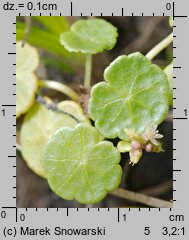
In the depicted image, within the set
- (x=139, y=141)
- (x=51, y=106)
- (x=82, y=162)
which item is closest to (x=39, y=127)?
(x=51, y=106)

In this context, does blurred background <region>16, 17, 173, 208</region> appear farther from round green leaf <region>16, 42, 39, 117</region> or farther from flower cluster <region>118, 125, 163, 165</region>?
flower cluster <region>118, 125, 163, 165</region>

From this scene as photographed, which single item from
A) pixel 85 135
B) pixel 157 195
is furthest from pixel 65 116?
pixel 157 195

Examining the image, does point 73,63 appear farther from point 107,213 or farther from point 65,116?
point 107,213

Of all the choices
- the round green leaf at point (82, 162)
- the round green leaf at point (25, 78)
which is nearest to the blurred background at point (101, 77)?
the round green leaf at point (25, 78)

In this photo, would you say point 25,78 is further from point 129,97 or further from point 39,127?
point 129,97

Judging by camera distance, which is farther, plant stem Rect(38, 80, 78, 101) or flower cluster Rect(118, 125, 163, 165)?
plant stem Rect(38, 80, 78, 101)

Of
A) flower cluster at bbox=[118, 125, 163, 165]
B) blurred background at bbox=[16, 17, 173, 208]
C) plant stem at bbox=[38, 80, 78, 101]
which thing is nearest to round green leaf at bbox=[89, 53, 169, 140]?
flower cluster at bbox=[118, 125, 163, 165]
